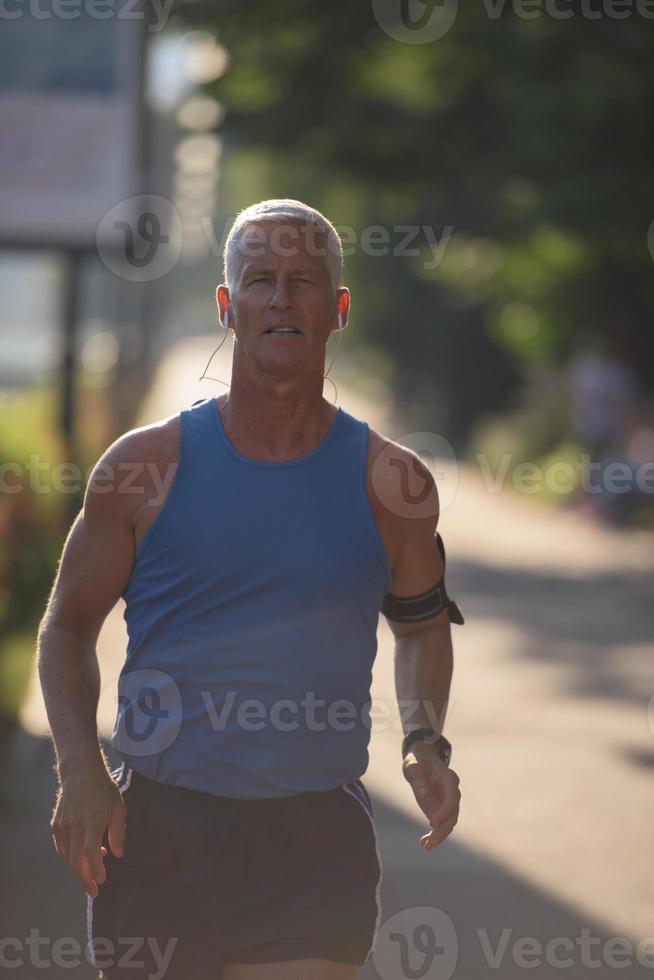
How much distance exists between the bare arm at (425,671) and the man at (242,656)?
0.03 metres

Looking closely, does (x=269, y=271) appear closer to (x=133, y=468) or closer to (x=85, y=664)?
(x=133, y=468)

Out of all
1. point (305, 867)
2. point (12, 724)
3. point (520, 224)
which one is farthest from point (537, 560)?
point (305, 867)

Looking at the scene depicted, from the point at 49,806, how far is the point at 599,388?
1663 centimetres

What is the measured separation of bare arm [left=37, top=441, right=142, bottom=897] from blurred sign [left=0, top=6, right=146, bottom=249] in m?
14.6

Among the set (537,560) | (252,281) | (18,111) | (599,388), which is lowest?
(537,560)

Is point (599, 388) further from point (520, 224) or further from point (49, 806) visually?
point (49, 806)

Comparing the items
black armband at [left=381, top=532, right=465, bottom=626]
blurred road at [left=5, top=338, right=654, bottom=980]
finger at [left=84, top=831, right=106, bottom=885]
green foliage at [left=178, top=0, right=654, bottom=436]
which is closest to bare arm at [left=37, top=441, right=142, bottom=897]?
finger at [left=84, top=831, right=106, bottom=885]

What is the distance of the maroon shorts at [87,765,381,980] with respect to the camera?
3248 mm

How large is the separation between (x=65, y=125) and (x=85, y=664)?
49.9 feet

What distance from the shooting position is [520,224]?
2092 centimetres

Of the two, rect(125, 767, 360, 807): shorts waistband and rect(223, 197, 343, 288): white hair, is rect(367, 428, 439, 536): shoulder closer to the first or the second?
rect(223, 197, 343, 288): white hair

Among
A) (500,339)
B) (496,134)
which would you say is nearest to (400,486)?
(496,134)

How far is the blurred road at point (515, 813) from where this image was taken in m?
6.00

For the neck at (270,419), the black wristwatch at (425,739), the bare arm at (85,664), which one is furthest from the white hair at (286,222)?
the black wristwatch at (425,739)
